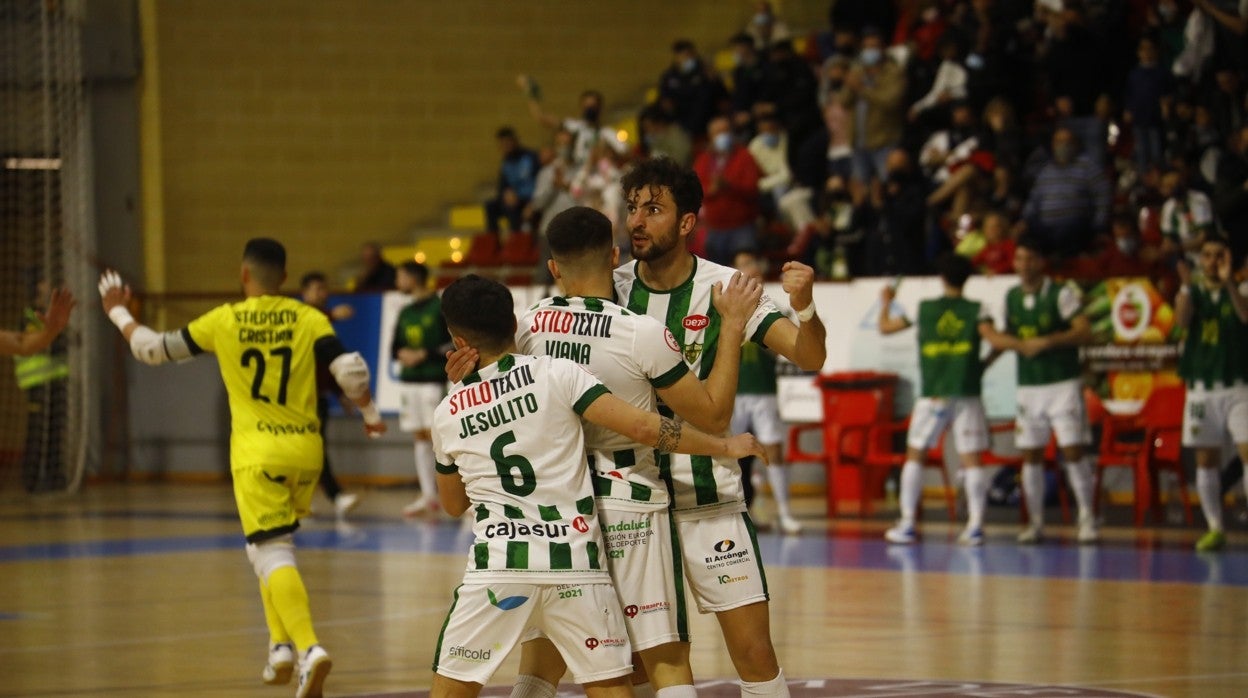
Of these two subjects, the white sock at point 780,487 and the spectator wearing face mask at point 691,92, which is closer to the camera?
the white sock at point 780,487

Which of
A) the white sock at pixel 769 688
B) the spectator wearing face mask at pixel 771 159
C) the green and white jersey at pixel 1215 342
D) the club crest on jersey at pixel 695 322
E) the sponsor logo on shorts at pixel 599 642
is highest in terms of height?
the spectator wearing face mask at pixel 771 159

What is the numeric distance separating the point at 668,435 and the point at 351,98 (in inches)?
819

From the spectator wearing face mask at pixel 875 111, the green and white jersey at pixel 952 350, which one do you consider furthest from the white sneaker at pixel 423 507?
the spectator wearing face mask at pixel 875 111

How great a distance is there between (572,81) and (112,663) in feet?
60.2

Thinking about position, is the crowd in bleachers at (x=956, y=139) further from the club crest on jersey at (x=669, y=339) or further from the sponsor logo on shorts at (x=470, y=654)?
the sponsor logo on shorts at (x=470, y=654)

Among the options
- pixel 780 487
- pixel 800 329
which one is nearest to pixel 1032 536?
pixel 780 487

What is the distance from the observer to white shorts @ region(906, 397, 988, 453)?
15.2 meters

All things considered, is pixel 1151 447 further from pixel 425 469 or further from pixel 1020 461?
pixel 425 469

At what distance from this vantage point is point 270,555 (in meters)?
8.46

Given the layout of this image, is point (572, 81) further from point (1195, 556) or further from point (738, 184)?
point (1195, 556)

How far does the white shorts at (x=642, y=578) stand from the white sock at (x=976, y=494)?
944 centimetres

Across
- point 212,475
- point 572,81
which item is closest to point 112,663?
point 212,475

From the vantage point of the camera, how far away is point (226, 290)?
80.7ft

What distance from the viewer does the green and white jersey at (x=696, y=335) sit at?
6188mm
